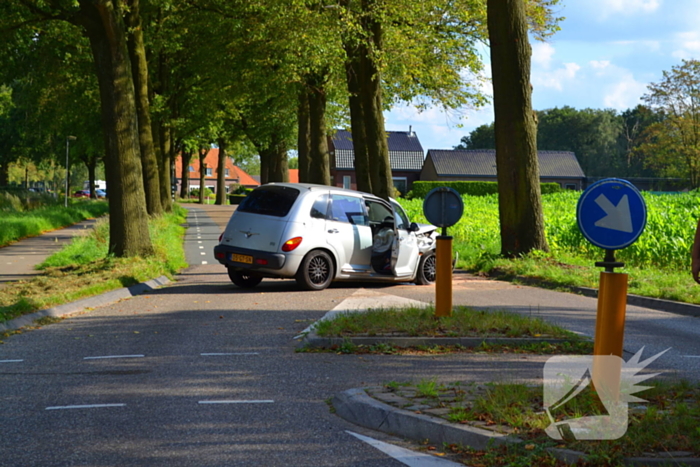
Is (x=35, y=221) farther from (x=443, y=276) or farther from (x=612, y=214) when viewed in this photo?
(x=612, y=214)

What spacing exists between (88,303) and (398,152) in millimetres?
81519

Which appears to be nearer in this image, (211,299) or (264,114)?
(211,299)

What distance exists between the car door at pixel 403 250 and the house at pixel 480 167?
7204 cm

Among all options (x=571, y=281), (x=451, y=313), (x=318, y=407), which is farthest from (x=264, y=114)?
(x=318, y=407)

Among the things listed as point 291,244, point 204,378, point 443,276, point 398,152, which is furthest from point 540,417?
point 398,152

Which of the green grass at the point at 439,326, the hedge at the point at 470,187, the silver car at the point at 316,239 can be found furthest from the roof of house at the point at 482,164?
the green grass at the point at 439,326

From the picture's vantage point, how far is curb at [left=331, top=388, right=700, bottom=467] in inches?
171

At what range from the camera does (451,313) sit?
972 cm

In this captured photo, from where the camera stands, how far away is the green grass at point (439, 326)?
883cm

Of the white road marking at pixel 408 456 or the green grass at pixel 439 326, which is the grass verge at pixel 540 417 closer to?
the white road marking at pixel 408 456

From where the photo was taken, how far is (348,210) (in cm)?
1456

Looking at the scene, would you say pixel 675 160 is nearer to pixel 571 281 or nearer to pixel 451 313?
pixel 571 281

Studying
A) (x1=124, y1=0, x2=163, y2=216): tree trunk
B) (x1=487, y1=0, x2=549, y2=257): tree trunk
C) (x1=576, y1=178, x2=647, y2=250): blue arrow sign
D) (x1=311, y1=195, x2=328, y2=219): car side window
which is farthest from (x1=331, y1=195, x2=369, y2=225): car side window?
(x1=124, y1=0, x2=163, y2=216): tree trunk

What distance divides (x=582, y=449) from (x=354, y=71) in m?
22.2
